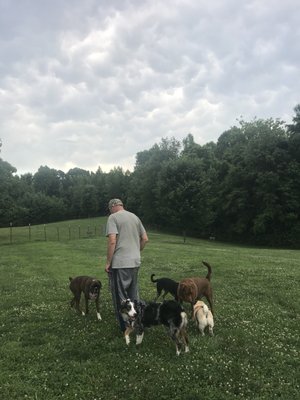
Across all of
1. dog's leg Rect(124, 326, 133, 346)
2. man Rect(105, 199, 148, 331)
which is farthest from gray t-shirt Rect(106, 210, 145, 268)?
dog's leg Rect(124, 326, 133, 346)

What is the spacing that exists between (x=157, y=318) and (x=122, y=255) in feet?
5.07

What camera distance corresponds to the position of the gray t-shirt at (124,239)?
8.35m

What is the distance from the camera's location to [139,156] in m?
96.9

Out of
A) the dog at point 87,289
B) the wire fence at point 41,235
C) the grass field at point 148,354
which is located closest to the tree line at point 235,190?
the wire fence at point 41,235

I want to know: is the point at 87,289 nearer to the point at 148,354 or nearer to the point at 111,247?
the point at 111,247

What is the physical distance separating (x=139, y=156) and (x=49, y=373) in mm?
91174

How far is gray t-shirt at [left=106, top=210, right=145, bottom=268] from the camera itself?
27.4ft

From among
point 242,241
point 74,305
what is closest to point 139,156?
point 242,241

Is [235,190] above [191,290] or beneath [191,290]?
above

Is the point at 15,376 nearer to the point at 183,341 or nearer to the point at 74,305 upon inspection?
the point at 183,341

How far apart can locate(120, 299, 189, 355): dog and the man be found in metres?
0.49

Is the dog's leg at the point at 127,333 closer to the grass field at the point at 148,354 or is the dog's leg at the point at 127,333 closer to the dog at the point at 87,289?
the grass field at the point at 148,354

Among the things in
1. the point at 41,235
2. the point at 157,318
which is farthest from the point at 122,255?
the point at 41,235

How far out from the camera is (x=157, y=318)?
→ 7910 millimetres
